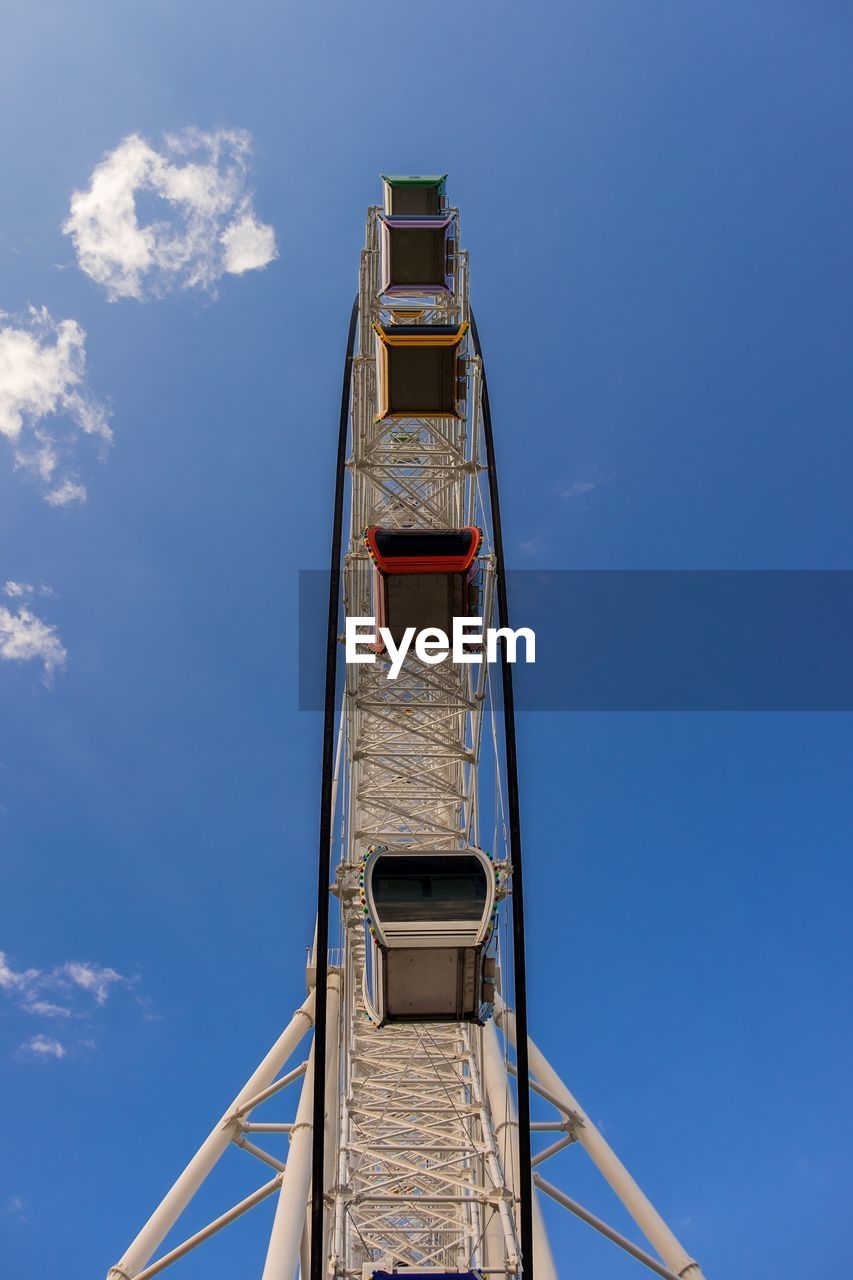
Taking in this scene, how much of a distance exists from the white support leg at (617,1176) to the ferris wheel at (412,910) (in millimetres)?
29

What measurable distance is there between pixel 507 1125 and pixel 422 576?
886cm

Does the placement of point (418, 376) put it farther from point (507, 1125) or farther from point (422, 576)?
point (507, 1125)

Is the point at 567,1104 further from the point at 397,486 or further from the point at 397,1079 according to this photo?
the point at 397,486

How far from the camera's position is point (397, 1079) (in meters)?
16.1

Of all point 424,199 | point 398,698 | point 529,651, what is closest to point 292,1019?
point 398,698

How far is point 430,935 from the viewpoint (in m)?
12.7

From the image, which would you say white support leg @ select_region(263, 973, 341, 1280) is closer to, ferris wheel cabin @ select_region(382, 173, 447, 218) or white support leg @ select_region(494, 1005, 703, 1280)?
white support leg @ select_region(494, 1005, 703, 1280)

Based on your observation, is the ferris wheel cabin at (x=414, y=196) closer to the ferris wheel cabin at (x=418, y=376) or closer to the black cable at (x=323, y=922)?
the ferris wheel cabin at (x=418, y=376)

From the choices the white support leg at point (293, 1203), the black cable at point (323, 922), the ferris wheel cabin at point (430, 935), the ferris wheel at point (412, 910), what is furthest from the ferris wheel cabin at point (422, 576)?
the white support leg at point (293, 1203)

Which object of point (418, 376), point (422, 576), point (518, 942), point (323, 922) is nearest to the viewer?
point (323, 922)

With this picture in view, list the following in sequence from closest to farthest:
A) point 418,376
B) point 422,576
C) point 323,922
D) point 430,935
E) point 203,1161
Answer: point 323,922 → point 430,935 → point 203,1161 → point 422,576 → point 418,376

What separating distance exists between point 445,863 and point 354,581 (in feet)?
23.2

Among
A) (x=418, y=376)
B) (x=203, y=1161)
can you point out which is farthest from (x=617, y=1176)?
(x=418, y=376)

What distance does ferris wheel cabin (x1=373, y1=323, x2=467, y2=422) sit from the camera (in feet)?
57.3
